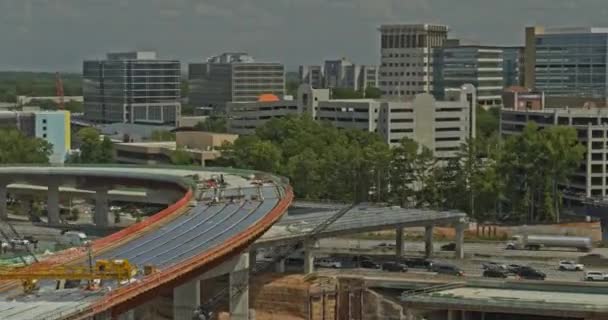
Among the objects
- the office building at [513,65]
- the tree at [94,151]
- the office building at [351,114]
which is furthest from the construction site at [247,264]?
the office building at [513,65]

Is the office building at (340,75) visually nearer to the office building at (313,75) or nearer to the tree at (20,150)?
the office building at (313,75)

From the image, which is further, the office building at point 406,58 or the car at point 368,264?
the office building at point 406,58

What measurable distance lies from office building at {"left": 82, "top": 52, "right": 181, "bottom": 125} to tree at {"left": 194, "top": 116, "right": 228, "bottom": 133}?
1998 centimetres

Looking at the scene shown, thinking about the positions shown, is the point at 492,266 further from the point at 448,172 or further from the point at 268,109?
Answer: the point at 268,109

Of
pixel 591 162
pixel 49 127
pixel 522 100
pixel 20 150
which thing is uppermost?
pixel 522 100

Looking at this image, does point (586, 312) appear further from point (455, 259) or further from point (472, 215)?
point (472, 215)

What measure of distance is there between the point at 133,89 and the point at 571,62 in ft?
161

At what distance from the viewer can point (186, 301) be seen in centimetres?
4153

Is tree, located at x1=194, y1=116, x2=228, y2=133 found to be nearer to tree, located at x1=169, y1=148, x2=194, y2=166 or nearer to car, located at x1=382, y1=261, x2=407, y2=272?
tree, located at x1=169, y1=148, x2=194, y2=166

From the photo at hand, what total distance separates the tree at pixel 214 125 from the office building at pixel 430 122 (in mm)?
20442

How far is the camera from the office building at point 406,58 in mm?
128750

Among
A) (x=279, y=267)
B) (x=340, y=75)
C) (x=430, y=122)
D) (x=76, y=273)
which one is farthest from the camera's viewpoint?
(x=340, y=75)

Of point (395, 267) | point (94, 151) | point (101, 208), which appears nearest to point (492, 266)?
point (395, 267)

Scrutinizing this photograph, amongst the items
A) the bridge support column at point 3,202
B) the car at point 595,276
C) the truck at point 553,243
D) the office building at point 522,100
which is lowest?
the car at point 595,276
